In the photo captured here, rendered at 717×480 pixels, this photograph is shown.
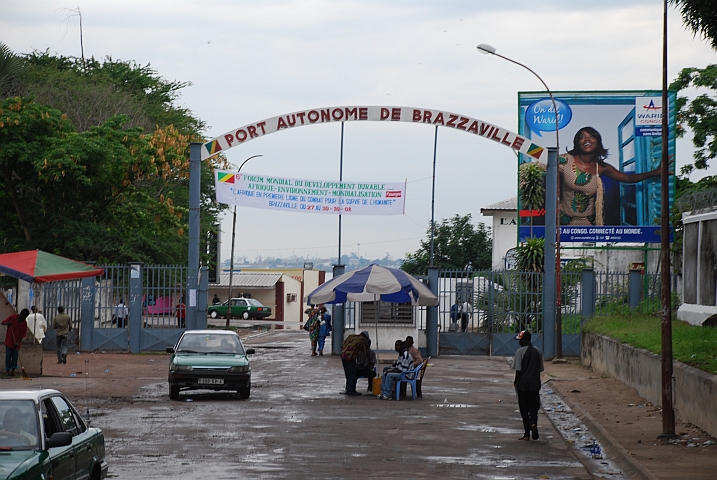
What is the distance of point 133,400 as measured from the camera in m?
19.6

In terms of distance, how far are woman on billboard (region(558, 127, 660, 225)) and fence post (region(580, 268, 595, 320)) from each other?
1150cm

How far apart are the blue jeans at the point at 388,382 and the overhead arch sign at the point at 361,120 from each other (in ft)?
38.4

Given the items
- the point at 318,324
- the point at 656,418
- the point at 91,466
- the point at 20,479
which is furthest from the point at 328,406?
the point at 318,324

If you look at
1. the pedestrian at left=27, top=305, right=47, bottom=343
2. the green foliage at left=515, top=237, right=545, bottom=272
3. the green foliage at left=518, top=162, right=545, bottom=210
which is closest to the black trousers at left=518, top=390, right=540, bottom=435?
the pedestrian at left=27, top=305, right=47, bottom=343

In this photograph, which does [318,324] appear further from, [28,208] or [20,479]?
[20,479]

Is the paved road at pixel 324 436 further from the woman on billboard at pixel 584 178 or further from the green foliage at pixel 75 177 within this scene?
Answer: the woman on billboard at pixel 584 178

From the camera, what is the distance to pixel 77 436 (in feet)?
30.9

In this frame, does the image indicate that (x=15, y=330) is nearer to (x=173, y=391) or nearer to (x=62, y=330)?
(x=62, y=330)

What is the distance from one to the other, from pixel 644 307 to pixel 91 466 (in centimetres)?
2547

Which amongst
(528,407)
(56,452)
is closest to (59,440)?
(56,452)

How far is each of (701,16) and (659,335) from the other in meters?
9.68

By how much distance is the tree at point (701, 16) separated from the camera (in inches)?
592

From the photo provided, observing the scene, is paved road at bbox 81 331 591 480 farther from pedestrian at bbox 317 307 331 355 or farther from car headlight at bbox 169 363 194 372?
pedestrian at bbox 317 307 331 355

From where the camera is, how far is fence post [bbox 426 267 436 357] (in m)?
33.0
